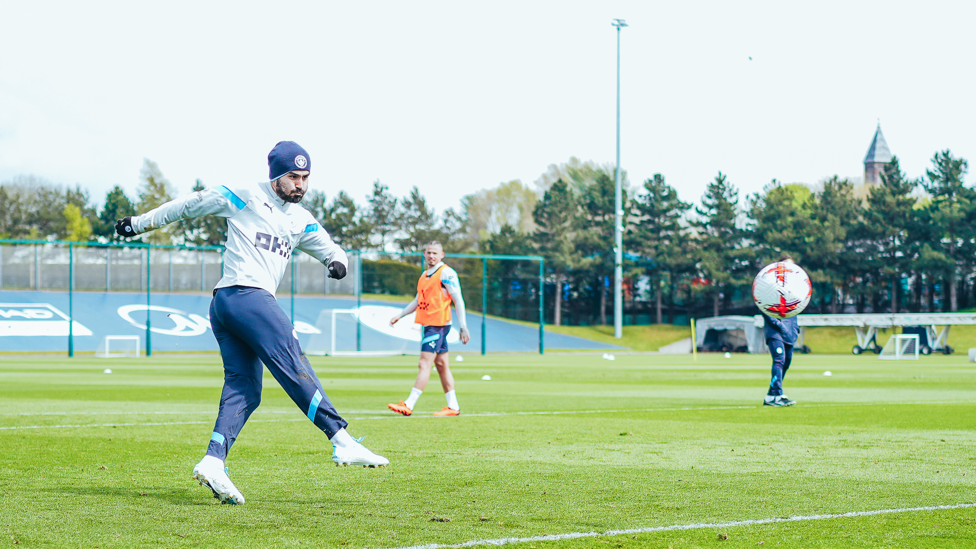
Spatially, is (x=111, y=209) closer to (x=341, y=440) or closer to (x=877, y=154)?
(x=341, y=440)

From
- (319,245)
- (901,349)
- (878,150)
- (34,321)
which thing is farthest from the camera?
(878,150)

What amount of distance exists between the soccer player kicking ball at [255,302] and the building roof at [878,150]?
13202 cm

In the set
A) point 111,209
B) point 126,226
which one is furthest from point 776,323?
point 111,209

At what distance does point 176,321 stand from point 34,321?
5.31 m

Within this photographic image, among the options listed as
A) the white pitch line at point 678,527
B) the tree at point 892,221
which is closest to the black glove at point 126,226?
the white pitch line at point 678,527

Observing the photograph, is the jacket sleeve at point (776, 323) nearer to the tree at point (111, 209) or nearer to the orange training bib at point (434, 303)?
the orange training bib at point (434, 303)

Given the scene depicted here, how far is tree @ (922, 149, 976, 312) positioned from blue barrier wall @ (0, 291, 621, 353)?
96.7 ft

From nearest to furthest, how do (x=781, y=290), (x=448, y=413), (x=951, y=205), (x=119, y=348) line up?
(x=448, y=413), (x=781, y=290), (x=119, y=348), (x=951, y=205)

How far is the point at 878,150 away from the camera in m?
128

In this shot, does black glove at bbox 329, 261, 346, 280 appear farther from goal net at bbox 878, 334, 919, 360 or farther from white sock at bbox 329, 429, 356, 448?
goal net at bbox 878, 334, 919, 360

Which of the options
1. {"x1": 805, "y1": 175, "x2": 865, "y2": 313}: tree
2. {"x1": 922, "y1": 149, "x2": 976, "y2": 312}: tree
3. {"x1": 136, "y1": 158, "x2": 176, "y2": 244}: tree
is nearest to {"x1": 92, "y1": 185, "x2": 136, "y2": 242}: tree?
{"x1": 136, "y1": 158, "x2": 176, "y2": 244}: tree

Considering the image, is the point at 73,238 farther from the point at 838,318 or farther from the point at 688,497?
the point at 688,497

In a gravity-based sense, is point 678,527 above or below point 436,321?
below

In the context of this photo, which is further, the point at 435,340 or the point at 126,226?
the point at 435,340
